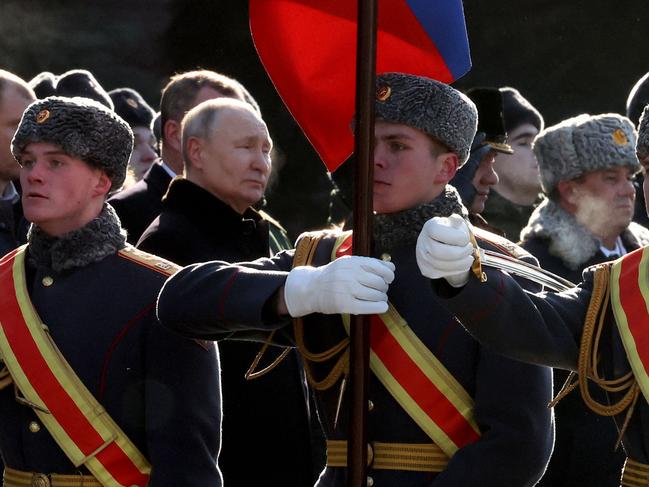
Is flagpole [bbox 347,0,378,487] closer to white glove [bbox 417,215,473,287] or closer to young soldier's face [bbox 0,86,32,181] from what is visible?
white glove [bbox 417,215,473,287]

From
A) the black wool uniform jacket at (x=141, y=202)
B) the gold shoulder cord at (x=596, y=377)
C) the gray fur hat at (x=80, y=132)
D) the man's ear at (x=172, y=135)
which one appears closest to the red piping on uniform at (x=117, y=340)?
the gray fur hat at (x=80, y=132)

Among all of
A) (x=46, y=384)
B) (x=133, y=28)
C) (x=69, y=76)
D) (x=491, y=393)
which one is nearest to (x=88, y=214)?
(x=46, y=384)

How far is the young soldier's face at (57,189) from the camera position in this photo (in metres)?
4.95

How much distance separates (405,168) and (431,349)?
0.49m

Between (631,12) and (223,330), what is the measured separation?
22.7ft

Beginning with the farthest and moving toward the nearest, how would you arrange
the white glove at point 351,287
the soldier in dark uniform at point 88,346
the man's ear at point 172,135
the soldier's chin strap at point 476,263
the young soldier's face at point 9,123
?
the man's ear at point 172,135 < the young soldier's face at point 9,123 < the soldier in dark uniform at point 88,346 < the white glove at point 351,287 < the soldier's chin strap at point 476,263

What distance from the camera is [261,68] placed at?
1045 centimetres

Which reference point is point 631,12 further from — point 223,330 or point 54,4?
point 223,330

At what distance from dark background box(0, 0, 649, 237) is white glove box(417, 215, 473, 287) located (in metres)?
6.49

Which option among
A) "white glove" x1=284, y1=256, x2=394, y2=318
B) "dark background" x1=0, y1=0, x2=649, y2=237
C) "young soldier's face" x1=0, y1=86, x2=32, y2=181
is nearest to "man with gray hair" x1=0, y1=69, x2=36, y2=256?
"young soldier's face" x1=0, y1=86, x2=32, y2=181

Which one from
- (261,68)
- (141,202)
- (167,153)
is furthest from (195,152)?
(261,68)

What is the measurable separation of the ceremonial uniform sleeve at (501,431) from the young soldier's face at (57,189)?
125 centimetres

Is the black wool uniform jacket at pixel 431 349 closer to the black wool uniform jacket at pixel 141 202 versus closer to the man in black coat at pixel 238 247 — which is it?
the man in black coat at pixel 238 247

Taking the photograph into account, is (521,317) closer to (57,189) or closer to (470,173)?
(57,189)
